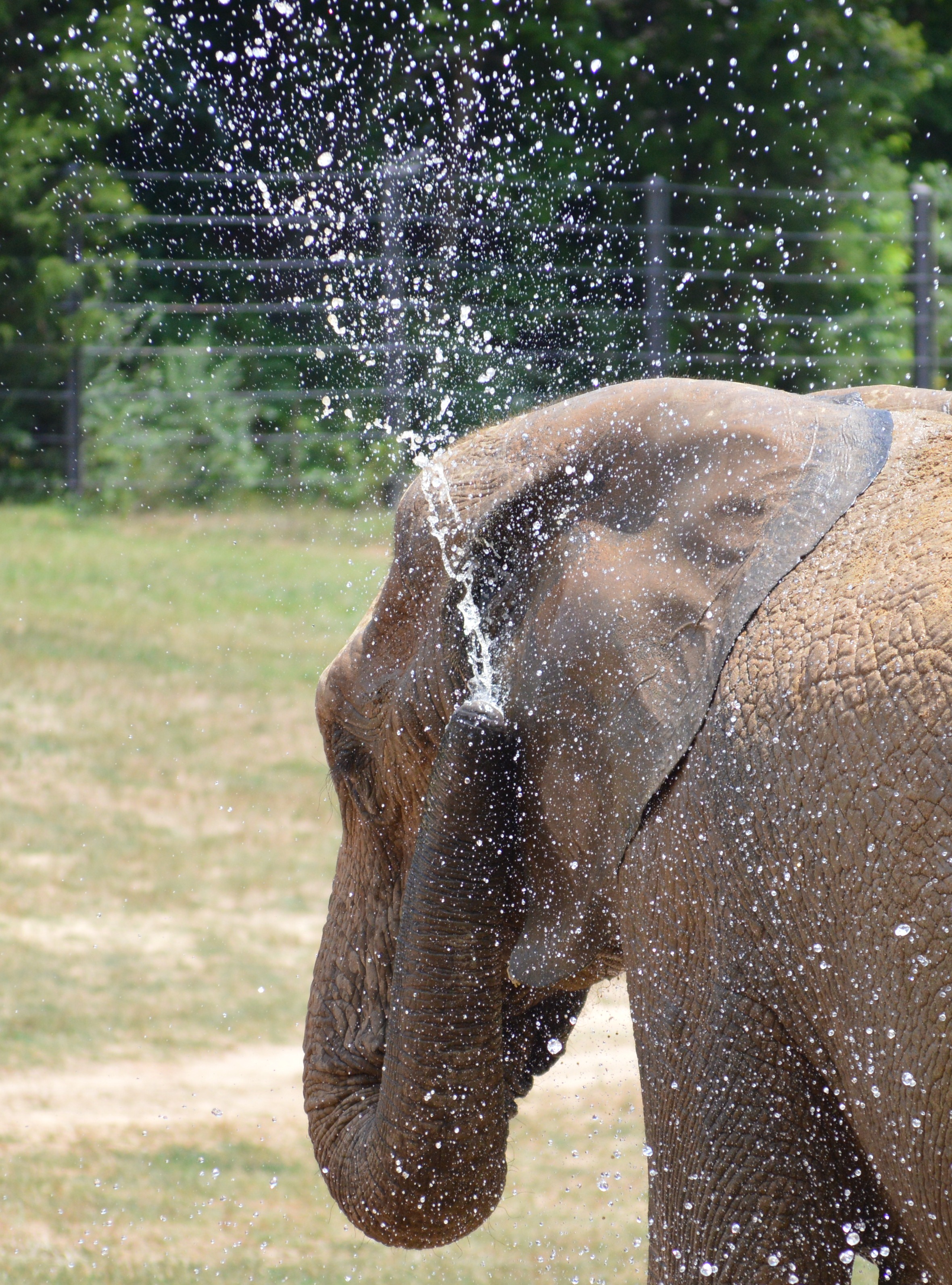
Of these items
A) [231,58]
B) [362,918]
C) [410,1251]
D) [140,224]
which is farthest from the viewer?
[231,58]

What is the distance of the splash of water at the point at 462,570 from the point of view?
2.00 metres

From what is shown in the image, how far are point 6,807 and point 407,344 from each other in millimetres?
4296

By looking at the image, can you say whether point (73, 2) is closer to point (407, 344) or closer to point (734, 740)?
point (407, 344)

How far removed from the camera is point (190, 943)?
608cm

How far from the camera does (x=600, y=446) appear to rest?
75.7 inches

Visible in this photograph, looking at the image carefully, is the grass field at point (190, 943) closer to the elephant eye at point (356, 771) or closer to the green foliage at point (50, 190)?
the green foliage at point (50, 190)

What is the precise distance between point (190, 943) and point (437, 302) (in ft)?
21.8

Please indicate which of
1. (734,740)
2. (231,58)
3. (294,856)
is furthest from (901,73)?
(734,740)

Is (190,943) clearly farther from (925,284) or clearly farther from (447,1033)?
(925,284)

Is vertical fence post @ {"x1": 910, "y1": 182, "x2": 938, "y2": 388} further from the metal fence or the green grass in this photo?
the green grass

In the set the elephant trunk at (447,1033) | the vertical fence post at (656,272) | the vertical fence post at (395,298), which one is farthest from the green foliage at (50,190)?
the elephant trunk at (447,1033)

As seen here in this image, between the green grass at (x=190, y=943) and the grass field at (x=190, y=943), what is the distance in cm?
1

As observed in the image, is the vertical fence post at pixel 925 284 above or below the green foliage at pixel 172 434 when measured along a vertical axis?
above

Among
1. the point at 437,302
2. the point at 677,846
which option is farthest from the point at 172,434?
the point at 677,846
